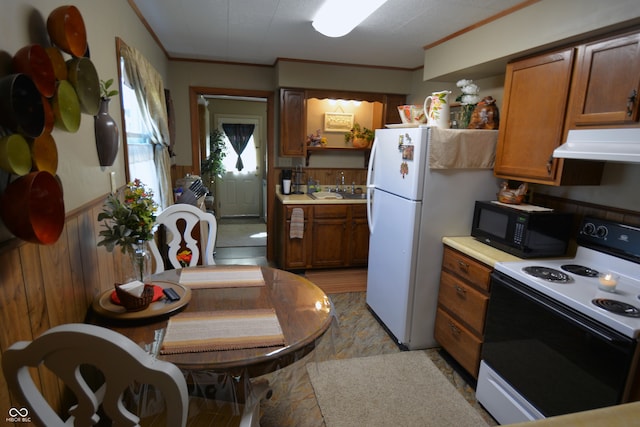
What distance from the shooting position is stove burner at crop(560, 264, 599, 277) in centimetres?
191

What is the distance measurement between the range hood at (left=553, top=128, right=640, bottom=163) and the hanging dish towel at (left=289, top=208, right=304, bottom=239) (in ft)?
8.54

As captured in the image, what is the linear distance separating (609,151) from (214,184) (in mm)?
6248

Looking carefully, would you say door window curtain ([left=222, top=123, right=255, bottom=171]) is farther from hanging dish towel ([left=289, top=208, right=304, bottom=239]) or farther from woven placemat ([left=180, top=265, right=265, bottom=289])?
woven placemat ([left=180, top=265, right=265, bottom=289])

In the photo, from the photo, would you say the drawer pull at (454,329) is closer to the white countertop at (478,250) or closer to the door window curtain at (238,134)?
the white countertop at (478,250)

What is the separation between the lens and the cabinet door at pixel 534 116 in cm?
196

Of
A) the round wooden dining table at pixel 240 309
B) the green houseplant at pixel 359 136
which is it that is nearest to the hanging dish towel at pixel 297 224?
the green houseplant at pixel 359 136

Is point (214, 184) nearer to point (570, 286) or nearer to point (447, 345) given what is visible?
point (447, 345)

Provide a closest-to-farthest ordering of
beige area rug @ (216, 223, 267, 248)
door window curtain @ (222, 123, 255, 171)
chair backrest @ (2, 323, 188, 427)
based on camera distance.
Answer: chair backrest @ (2, 323, 188, 427), beige area rug @ (216, 223, 267, 248), door window curtain @ (222, 123, 255, 171)

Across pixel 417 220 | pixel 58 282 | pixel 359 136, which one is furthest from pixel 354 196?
pixel 58 282

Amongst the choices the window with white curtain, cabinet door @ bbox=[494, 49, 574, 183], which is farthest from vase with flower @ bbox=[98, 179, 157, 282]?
cabinet door @ bbox=[494, 49, 574, 183]

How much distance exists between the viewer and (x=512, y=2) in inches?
84.2

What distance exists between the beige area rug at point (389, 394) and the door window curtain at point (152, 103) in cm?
202

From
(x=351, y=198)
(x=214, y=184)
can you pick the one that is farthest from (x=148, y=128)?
(x=214, y=184)

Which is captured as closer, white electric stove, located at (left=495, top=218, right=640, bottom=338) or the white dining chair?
the white dining chair
